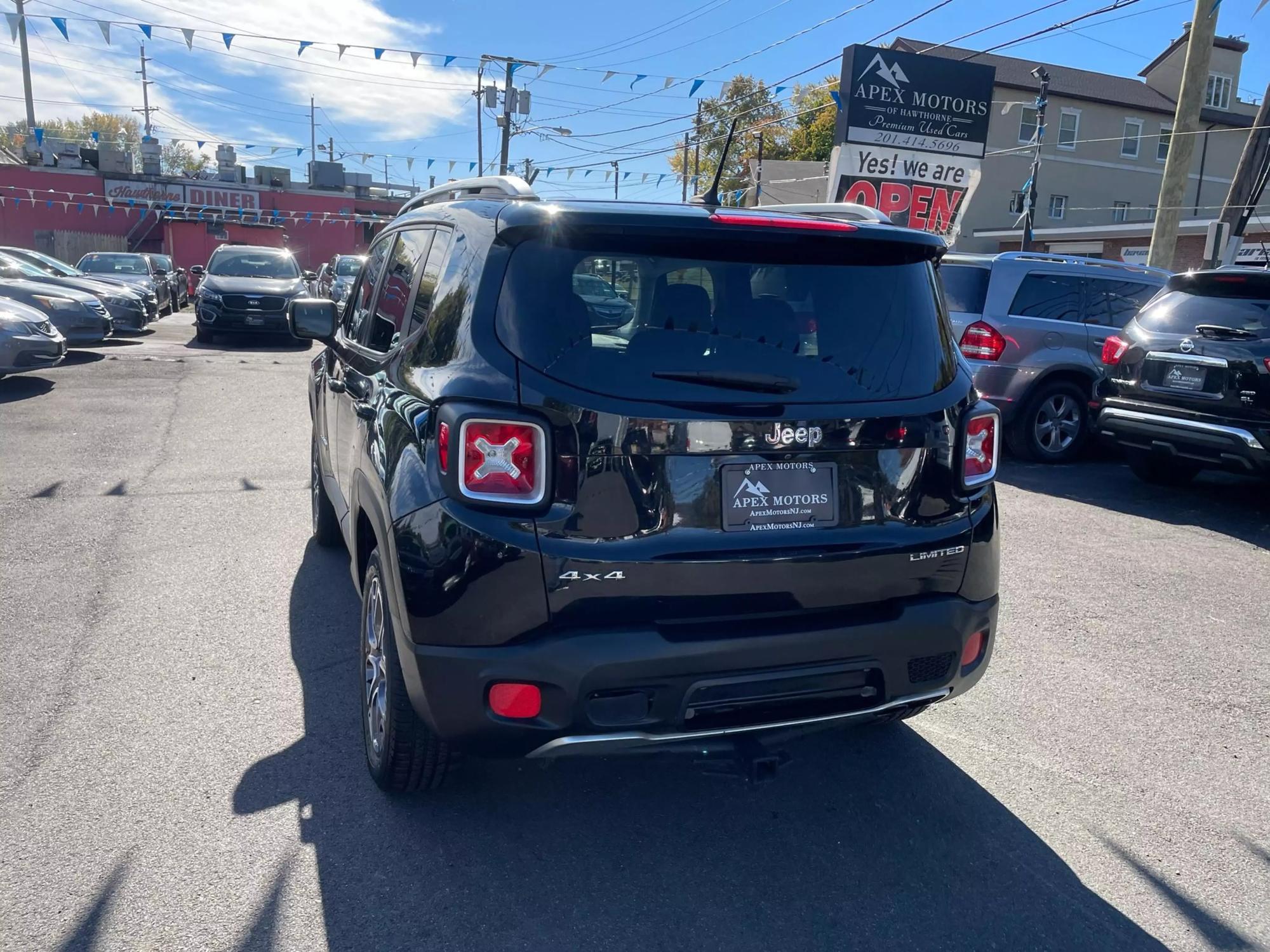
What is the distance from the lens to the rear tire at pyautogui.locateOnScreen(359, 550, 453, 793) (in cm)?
304

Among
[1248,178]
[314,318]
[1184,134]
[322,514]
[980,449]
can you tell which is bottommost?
[322,514]

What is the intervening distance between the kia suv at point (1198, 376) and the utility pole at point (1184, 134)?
279 inches

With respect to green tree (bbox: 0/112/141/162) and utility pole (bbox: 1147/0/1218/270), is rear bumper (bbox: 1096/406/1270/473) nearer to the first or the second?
utility pole (bbox: 1147/0/1218/270)

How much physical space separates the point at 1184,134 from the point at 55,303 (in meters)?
16.2

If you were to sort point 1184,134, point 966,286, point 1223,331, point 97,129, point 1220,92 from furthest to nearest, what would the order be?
point 97,129 → point 1220,92 → point 1184,134 → point 966,286 → point 1223,331

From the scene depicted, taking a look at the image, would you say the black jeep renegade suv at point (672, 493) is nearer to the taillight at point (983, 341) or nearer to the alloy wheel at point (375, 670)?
the alloy wheel at point (375, 670)

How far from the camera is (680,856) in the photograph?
10.1 feet

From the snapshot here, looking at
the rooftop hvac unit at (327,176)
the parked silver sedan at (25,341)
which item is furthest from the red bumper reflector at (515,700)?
the rooftop hvac unit at (327,176)

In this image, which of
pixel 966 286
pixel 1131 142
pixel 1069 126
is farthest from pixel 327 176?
pixel 966 286

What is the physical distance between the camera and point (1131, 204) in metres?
45.8

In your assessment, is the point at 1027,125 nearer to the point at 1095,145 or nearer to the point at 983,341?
the point at 1095,145

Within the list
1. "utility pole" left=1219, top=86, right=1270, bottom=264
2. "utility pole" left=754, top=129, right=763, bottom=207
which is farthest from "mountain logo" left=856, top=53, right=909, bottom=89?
"utility pole" left=754, top=129, right=763, bottom=207

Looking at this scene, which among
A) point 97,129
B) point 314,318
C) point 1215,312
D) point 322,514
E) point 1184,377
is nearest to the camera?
point 314,318

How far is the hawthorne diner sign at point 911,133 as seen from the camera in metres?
15.5
